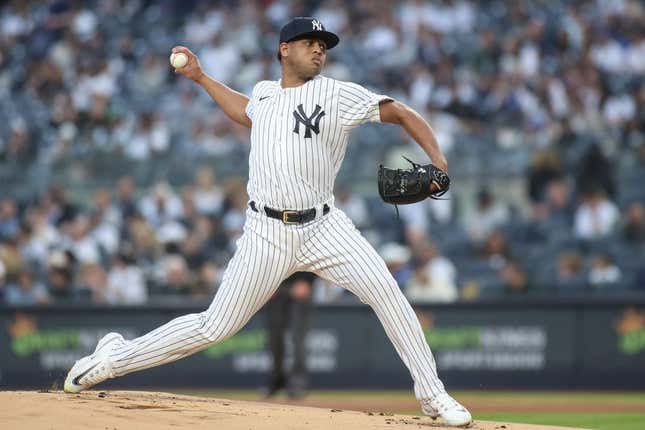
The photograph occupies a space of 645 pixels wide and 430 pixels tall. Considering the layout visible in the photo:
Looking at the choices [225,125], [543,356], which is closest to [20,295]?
[225,125]

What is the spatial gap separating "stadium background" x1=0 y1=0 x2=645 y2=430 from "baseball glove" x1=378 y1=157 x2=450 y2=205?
699 centimetres

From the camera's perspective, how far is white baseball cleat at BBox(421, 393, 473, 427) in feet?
19.1

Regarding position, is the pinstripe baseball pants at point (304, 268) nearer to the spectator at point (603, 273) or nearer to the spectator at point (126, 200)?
the spectator at point (603, 273)

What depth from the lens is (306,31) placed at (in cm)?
591

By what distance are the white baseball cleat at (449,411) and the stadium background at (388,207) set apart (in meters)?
6.87

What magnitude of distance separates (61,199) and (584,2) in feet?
24.8

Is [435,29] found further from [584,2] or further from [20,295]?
[20,295]

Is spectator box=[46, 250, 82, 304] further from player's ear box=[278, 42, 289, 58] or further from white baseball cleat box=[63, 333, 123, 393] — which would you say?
player's ear box=[278, 42, 289, 58]

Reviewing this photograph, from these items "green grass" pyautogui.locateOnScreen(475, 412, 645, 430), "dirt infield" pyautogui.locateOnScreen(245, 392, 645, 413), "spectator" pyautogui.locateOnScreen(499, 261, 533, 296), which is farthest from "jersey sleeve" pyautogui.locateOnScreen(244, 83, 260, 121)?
"spectator" pyautogui.locateOnScreen(499, 261, 533, 296)

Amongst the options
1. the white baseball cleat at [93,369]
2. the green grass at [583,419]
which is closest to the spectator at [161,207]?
the green grass at [583,419]

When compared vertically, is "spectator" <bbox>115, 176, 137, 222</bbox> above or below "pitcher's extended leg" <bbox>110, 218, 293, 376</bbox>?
above

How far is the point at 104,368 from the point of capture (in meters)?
6.12

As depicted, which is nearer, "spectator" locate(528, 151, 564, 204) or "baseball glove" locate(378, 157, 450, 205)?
"baseball glove" locate(378, 157, 450, 205)

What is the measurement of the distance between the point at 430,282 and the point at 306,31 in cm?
734
